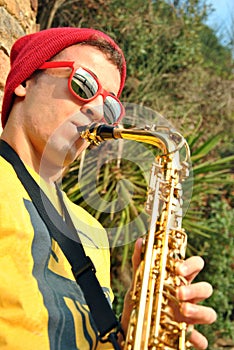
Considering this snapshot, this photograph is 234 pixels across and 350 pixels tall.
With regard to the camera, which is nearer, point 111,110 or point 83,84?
point 83,84

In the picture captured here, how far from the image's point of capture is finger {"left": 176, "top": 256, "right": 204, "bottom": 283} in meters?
1.21

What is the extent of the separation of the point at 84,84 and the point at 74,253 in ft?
1.75

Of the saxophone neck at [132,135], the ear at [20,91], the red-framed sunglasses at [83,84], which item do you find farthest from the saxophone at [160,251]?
the ear at [20,91]

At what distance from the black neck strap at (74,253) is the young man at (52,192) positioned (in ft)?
0.09

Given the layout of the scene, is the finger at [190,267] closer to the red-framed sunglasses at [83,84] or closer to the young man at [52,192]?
the young man at [52,192]

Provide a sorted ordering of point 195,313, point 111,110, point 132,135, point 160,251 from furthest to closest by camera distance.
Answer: point 111,110
point 132,135
point 160,251
point 195,313

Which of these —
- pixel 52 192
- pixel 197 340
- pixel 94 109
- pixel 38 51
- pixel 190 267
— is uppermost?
pixel 38 51

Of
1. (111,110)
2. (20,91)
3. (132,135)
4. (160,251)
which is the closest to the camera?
(160,251)

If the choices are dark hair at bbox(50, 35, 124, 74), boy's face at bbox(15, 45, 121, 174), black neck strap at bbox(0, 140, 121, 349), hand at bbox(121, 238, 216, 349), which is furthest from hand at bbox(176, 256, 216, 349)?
dark hair at bbox(50, 35, 124, 74)

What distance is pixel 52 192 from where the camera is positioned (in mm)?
1605

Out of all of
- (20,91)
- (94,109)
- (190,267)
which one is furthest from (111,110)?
(190,267)

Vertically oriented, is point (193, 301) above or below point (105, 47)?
below

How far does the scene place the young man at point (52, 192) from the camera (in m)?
1.16

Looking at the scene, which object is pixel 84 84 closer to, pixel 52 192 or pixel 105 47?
pixel 105 47
